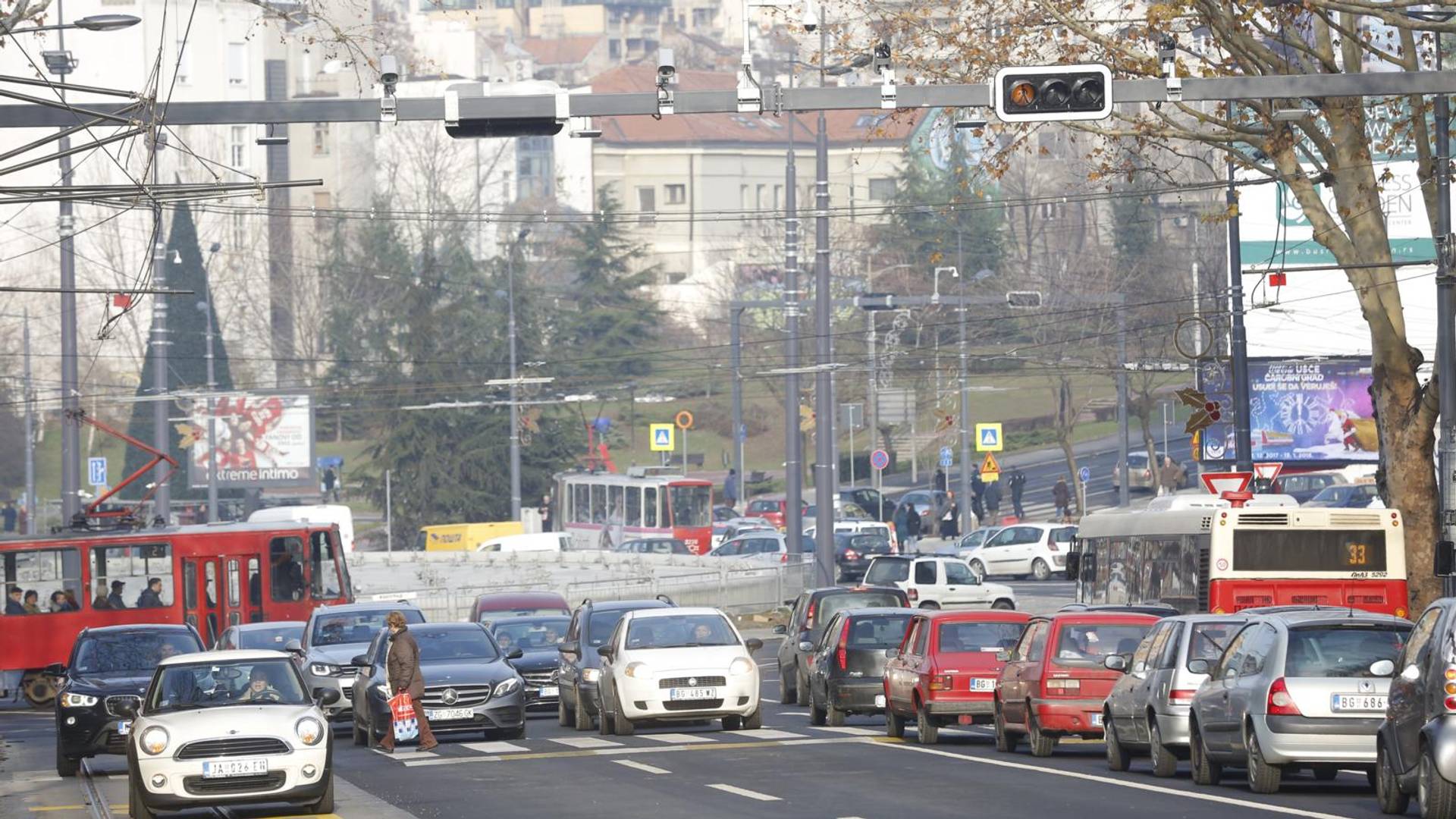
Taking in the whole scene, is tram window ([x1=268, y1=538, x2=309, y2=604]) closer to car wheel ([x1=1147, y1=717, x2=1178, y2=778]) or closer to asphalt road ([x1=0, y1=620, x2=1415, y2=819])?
asphalt road ([x1=0, y1=620, x2=1415, y2=819])

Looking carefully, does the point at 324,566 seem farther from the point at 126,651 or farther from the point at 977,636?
the point at 977,636

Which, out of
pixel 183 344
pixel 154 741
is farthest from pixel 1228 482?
pixel 183 344

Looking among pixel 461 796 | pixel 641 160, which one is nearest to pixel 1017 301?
pixel 461 796

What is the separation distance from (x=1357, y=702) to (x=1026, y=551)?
48204mm

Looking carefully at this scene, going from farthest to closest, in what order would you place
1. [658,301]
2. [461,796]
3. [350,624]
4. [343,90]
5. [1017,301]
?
[343,90]
[658,301]
[1017,301]
[350,624]
[461,796]

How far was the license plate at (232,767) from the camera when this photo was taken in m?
18.0

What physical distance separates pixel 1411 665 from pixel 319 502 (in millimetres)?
92409

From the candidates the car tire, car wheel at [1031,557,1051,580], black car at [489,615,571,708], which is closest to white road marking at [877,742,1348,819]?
the car tire

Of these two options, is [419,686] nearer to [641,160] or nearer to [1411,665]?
[1411,665]

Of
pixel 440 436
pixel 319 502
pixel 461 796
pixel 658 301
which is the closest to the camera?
pixel 461 796

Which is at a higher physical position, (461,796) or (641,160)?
(641,160)

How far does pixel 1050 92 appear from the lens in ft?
64.8

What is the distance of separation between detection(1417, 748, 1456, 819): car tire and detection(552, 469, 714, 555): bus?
6000cm

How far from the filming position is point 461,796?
780 inches
